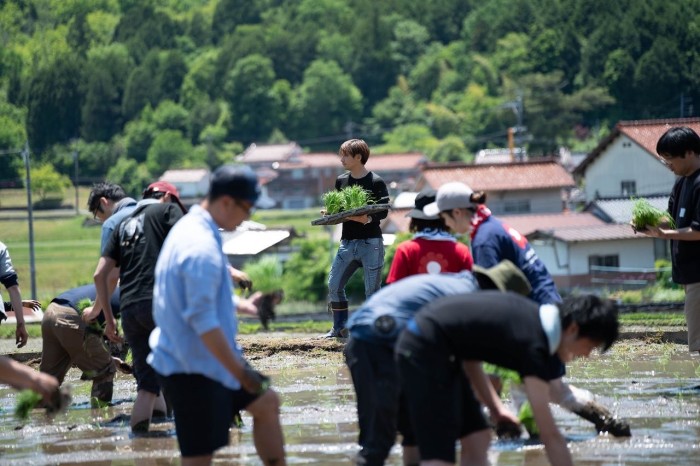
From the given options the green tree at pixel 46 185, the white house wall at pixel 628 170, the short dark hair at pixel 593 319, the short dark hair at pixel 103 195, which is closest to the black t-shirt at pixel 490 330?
the short dark hair at pixel 593 319

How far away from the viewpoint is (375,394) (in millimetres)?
6895

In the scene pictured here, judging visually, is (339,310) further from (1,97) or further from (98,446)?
(1,97)

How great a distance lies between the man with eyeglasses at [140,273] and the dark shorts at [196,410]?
2.74 m

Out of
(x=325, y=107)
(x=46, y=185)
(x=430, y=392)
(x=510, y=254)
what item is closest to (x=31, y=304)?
(x=510, y=254)

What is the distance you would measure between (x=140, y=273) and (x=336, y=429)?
180cm

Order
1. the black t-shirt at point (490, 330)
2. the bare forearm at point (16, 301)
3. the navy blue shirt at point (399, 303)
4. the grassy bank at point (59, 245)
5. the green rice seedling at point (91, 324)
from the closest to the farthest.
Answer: the black t-shirt at point (490, 330) < the navy blue shirt at point (399, 303) < the bare forearm at point (16, 301) < the green rice seedling at point (91, 324) < the grassy bank at point (59, 245)

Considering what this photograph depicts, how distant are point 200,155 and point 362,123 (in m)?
20.8

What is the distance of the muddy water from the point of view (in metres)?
8.32

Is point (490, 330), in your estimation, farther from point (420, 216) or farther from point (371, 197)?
point (371, 197)

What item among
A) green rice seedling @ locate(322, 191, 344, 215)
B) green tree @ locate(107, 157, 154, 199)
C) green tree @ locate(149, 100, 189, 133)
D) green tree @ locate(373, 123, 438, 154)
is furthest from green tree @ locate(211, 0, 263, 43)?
green rice seedling @ locate(322, 191, 344, 215)

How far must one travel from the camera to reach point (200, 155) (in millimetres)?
135375

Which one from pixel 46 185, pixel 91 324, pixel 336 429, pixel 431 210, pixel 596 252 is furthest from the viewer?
pixel 46 185

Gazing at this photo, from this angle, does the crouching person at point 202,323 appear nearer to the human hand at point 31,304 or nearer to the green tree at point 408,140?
the human hand at point 31,304

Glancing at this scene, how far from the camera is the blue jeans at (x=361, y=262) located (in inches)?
479
